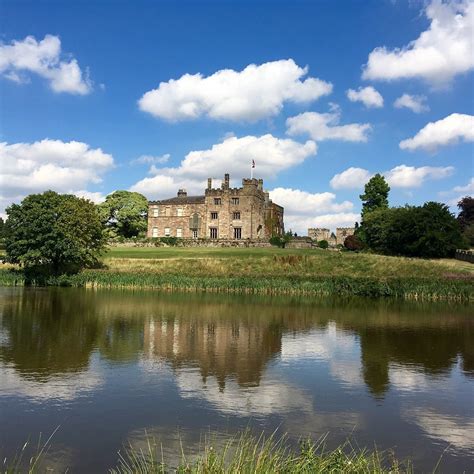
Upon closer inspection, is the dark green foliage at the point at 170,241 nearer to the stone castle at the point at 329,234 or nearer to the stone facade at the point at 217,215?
the stone facade at the point at 217,215

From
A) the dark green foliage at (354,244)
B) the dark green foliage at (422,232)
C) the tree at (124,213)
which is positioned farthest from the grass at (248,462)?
the tree at (124,213)

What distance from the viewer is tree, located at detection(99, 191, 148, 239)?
89.3 m

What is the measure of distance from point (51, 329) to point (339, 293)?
27.9 m

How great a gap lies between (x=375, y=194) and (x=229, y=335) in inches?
2460

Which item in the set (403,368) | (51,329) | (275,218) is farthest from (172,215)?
(403,368)

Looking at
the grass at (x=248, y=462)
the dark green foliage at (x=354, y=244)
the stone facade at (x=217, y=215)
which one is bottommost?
the grass at (x=248, y=462)

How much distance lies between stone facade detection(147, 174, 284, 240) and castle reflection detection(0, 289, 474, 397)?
42.1m

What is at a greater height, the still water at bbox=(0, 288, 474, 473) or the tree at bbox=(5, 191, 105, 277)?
the tree at bbox=(5, 191, 105, 277)

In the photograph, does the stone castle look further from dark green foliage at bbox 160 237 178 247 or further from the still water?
the still water

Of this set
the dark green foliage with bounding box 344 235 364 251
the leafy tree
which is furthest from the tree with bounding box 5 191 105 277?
the leafy tree

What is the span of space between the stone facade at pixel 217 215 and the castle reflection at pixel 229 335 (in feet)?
138

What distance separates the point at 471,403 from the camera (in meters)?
13.4

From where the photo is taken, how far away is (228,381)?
14.8 m

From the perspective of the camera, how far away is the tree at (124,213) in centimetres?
8931
